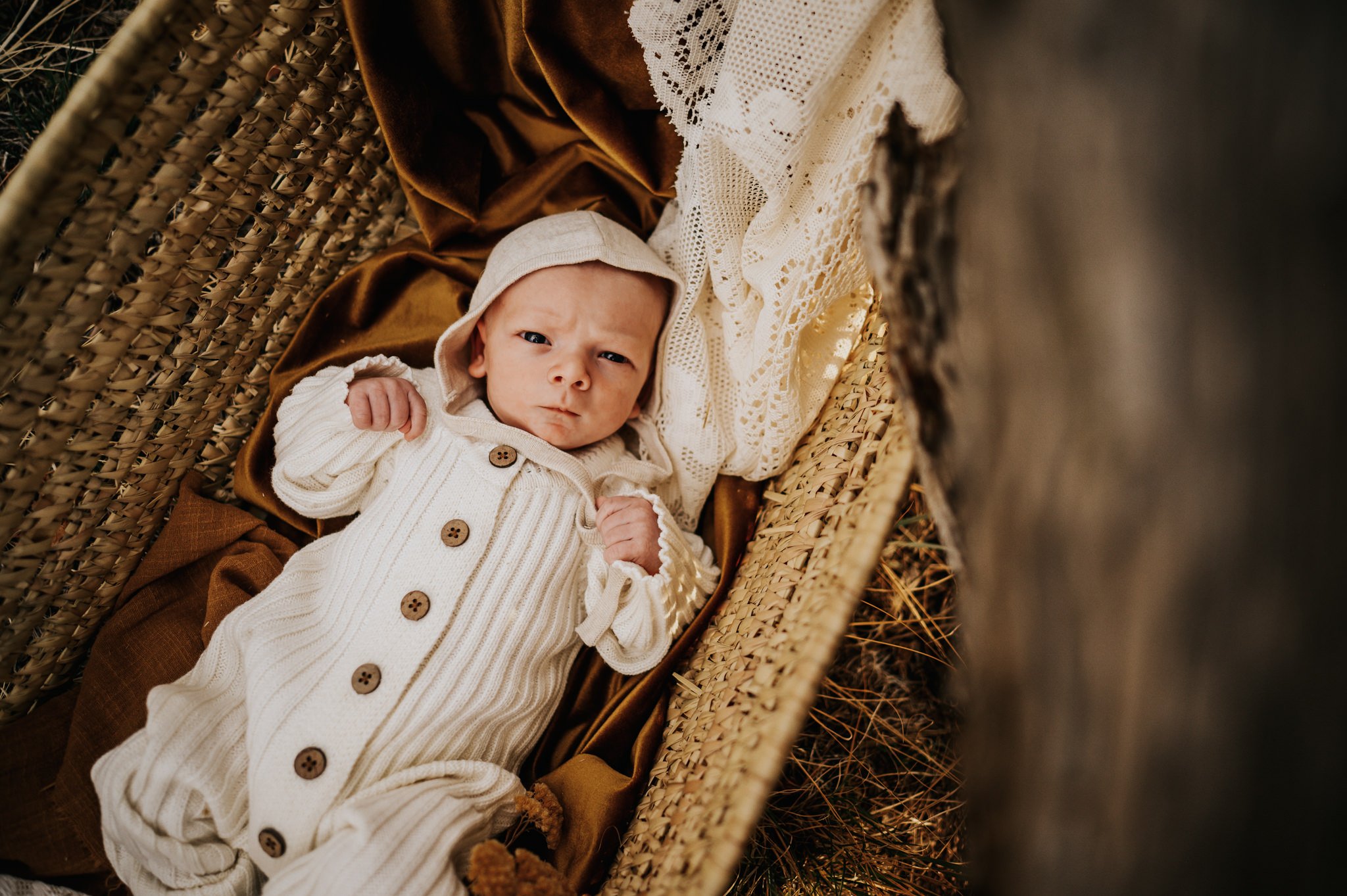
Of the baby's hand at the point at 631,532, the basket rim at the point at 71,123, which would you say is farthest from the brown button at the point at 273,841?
the basket rim at the point at 71,123

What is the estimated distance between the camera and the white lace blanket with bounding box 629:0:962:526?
3.52 feet

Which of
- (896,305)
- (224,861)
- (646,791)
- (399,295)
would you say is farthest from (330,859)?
(399,295)

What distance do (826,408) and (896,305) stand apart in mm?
738

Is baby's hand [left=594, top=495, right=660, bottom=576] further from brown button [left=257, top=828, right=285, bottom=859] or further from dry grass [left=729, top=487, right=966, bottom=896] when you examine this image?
brown button [left=257, top=828, right=285, bottom=859]

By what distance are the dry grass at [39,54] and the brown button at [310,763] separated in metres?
1.46

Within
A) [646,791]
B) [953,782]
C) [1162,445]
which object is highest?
[1162,445]

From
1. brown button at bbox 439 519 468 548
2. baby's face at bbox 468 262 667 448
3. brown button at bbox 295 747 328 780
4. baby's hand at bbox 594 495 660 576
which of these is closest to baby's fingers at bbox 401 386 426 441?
baby's face at bbox 468 262 667 448

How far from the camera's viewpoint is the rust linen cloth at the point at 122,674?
4.08 feet

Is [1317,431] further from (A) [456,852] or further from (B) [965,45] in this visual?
(A) [456,852]

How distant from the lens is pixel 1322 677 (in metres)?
0.53

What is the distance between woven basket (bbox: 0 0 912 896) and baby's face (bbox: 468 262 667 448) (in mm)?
395

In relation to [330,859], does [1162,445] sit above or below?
above

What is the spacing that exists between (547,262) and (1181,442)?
3.61ft

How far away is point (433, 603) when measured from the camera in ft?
4.05
